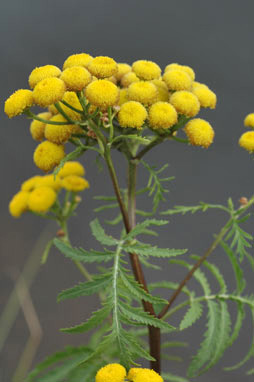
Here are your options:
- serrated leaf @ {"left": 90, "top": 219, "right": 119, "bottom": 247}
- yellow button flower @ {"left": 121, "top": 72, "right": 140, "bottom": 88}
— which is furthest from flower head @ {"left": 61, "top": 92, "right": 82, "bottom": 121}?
serrated leaf @ {"left": 90, "top": 219, "right": 119, "bottom": 247}

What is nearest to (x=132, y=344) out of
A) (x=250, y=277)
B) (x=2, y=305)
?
(x=250, y=277)

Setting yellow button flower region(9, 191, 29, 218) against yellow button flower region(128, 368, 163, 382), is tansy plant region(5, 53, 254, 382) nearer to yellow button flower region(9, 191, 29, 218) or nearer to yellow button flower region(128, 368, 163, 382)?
yellow button flower region(128, 368, 163, 382)

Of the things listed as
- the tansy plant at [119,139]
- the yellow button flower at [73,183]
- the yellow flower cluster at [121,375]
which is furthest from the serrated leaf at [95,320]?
the yellow button flower at [73,183]

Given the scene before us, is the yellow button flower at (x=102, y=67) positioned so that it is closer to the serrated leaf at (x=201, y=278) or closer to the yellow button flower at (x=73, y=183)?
the yellow button flower at (x=73, y=183)

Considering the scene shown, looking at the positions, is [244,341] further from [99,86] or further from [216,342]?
[99,86]

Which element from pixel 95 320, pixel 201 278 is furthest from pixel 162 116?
pixel 201 278
